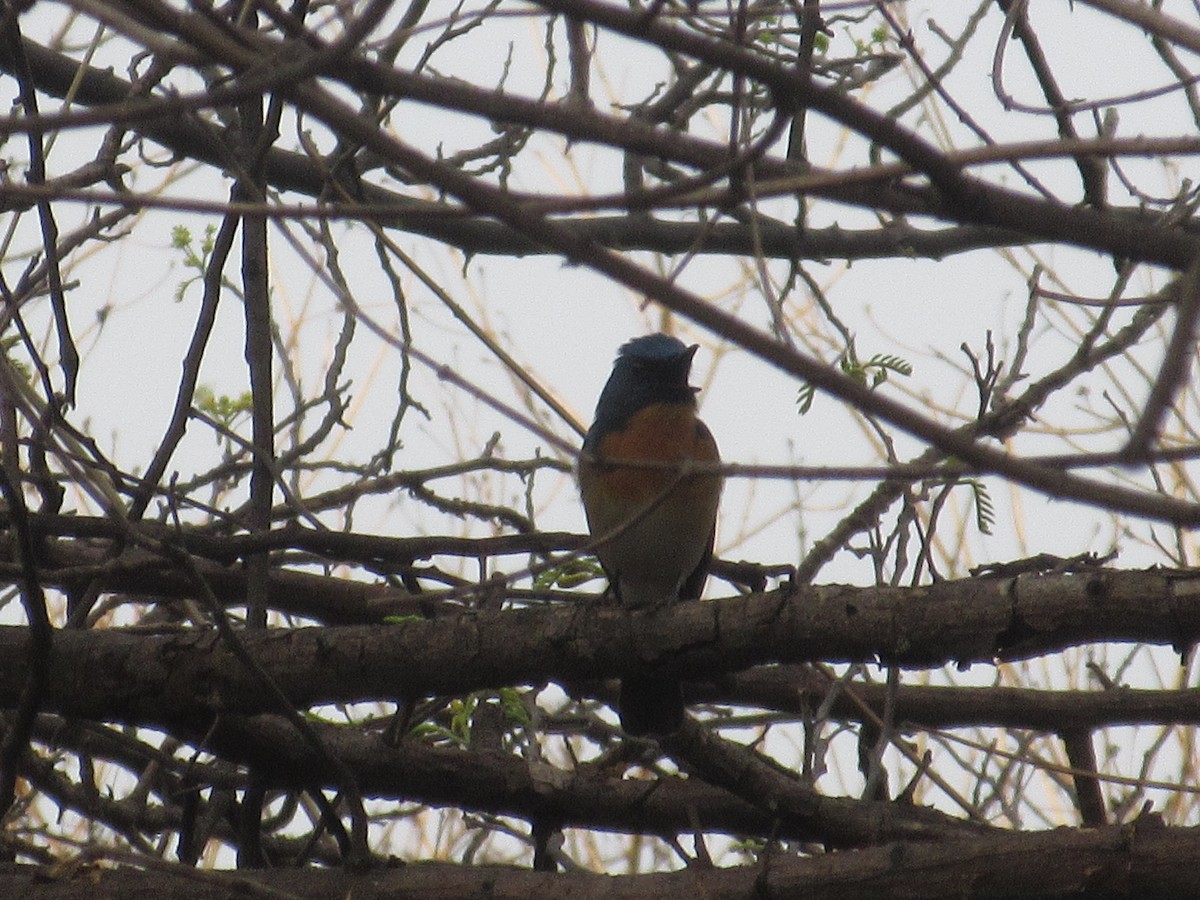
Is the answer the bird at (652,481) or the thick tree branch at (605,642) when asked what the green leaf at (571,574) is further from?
the thick tree branch at (605,642)

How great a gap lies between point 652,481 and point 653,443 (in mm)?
334

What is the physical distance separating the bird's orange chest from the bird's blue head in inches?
3.4

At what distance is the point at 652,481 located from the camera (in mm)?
5684

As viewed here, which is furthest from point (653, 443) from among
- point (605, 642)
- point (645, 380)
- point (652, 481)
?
point (605, 642)

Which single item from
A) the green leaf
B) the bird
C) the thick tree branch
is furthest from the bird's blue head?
the thick tree branch

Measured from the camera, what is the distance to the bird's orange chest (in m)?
5.75

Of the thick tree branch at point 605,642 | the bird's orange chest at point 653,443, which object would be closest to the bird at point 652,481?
the bird's orange chest at point 653,443

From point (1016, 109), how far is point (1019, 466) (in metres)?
1.86

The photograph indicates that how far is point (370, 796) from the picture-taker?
4.29 metres

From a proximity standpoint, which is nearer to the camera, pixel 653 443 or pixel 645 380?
pixel 653 443

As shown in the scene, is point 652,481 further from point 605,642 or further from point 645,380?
point 605,642

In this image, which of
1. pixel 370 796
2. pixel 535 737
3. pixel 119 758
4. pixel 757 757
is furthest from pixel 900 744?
pixel 119 758

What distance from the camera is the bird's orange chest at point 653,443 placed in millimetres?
5750

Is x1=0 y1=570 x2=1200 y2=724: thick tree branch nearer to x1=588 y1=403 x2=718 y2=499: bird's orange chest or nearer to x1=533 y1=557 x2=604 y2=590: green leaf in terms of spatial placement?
x1=533 y1=557 x2=604 y2=590: green leaf
